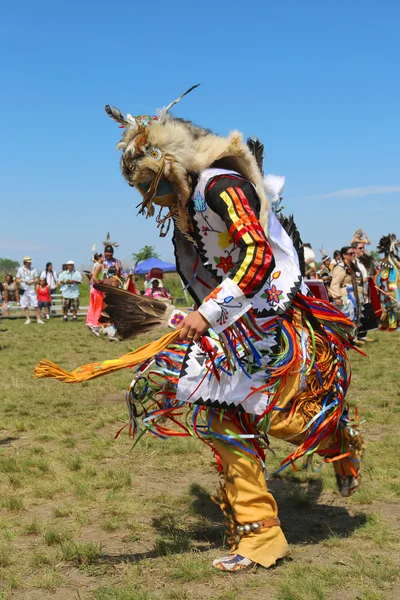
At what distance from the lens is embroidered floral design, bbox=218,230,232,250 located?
3.15 meters

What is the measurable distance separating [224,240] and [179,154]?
43 cm

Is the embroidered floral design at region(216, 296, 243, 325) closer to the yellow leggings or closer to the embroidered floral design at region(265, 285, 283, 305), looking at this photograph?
the embroidered floral design at region(265, 285, 283, 305)

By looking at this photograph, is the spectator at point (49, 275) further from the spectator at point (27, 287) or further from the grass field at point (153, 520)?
the grass field at point (153, 520)

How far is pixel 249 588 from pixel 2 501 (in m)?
1.66

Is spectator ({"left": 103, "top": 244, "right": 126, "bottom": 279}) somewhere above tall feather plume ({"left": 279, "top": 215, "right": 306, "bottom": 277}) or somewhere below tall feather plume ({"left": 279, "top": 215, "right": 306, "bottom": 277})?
above

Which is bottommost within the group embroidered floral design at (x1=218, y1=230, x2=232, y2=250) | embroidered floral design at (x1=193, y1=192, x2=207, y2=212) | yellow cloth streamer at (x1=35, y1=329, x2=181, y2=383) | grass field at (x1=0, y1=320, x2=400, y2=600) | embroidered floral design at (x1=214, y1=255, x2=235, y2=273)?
grass field at (x1=0, y1=320, x2=400, y2=600)

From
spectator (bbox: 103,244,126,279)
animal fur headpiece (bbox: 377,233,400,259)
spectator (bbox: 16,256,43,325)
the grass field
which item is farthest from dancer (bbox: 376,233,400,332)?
spectator (bbox: 16,256,43,325)

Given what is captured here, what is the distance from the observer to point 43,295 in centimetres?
2009

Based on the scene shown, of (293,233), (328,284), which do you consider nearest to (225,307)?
(293,233)

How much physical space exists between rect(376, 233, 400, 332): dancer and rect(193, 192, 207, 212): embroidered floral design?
11.5 m

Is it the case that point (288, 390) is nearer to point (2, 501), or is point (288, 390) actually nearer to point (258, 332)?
point (258, 332)

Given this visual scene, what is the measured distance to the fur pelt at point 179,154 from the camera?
307 centimetres

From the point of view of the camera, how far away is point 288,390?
3.22 m

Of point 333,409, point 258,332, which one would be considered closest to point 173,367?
point 258,332
